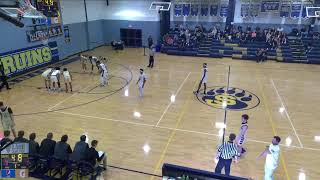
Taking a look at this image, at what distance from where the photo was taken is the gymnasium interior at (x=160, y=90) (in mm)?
7578

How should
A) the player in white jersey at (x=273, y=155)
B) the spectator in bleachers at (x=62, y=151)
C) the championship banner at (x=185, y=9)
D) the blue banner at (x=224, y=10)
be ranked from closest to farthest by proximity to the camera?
the player in white jersey at (x=273, y=155) < the spectator in bleachers at (x=62, y=151) < the blue banner at (x=224, y=10) < the championship banner at (x=185, y=9)

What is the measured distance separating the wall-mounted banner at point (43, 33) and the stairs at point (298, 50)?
19351 millimetres

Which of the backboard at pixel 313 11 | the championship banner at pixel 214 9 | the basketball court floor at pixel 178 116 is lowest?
the basketball court floor at pixel 178 116

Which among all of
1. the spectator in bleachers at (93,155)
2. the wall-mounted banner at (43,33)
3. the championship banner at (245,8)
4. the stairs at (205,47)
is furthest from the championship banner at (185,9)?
the spectator in bleachers at (93,155)

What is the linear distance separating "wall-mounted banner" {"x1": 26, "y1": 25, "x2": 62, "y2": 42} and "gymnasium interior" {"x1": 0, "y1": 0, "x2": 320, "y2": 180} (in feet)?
0.25

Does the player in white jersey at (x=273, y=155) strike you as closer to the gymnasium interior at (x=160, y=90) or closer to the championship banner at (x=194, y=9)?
the gymnasium interior at (x=160, y=90)

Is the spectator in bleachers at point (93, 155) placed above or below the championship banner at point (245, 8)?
below

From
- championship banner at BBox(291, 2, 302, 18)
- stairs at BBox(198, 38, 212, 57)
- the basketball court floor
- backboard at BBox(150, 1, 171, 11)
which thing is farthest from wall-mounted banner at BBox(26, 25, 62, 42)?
championship banner at BBox(291, 2, 302, 18)

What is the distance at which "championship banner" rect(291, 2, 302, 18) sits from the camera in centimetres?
2331

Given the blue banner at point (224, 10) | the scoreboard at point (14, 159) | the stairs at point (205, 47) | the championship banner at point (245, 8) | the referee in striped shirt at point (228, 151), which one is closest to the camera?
the scoreboard at point (14, 159)

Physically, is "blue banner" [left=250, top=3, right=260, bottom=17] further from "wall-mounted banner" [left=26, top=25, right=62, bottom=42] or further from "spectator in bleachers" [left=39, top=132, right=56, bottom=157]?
"spectator in bleachers" [left=39, top=132, right=56, bottom=157]

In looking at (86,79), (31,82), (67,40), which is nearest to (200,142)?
(86,79)

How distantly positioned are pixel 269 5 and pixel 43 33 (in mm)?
19290

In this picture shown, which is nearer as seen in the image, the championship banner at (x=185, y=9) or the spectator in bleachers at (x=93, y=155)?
the spectator in bleachers at (x=93, y=155)
